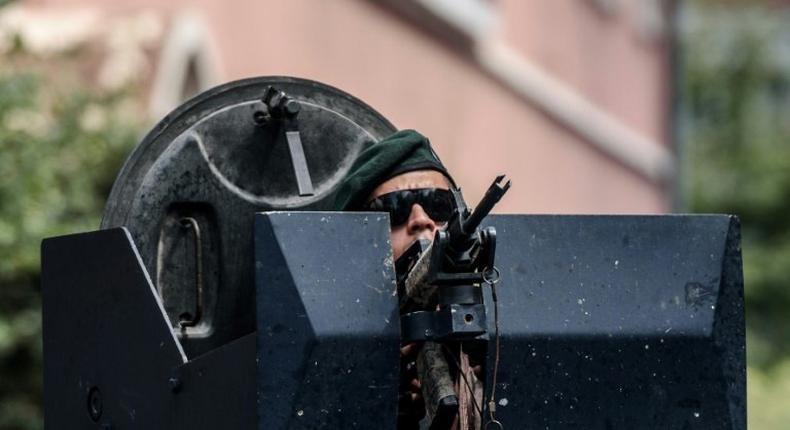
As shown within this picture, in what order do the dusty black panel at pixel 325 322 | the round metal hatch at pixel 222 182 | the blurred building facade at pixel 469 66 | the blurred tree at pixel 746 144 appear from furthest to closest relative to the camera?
the blurred tree at pixel 746 144, the blurred building facade at pixel 469 66, the round metal hatch at pixel 222 182, the dusty black panel at pixel 325 322

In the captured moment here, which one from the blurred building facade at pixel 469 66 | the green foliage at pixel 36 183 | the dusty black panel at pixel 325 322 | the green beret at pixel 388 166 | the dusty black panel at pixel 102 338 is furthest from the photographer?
the blurred building facade at pixel 469 66

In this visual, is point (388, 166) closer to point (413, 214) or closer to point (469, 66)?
point (413, 214)

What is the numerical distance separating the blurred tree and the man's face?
2072 cm

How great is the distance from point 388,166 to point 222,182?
0.62 metres

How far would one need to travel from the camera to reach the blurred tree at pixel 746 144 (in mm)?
25547

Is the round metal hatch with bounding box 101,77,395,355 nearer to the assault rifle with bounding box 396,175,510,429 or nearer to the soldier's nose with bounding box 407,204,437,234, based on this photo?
the soldier's nose with bounding box 407,204,437,234

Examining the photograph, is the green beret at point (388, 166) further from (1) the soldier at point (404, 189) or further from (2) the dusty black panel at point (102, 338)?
(2) the dusty black panel at point (102, 338)

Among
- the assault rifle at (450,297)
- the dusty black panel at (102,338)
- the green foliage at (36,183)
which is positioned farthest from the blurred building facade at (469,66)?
the assault rifle at (450,297)

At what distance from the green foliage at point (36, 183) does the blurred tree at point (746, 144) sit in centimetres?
1766

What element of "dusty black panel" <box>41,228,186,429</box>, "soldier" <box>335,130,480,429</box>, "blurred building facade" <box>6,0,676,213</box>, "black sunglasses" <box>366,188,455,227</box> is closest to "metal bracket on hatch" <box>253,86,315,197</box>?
"soldier" <box>335,130,480,429</box>

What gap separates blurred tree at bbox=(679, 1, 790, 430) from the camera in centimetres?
2555

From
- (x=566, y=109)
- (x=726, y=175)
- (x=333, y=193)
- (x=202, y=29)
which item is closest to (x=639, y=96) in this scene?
(x=566, y=109)

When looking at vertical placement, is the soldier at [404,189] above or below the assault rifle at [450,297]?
above

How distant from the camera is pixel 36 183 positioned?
6070 mm
